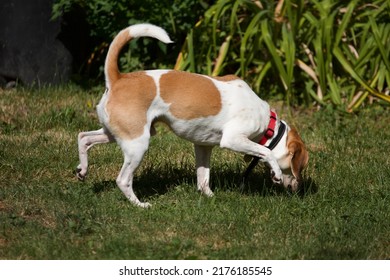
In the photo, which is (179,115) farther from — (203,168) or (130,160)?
(203,168)

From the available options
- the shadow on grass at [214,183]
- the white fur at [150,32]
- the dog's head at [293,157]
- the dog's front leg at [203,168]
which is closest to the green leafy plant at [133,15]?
the shadow on grass at [214,183]

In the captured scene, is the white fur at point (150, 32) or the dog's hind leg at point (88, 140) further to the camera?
the dog's hind leg at point (88, 140)

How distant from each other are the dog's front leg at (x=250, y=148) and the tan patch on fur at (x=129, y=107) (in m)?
0.64

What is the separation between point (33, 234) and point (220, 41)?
450cm

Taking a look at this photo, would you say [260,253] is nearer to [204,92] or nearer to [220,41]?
[204,92]

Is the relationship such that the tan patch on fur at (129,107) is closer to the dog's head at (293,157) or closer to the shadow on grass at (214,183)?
the shadow on grass at (214,183)

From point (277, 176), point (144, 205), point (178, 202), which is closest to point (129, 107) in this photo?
point (144, 205)

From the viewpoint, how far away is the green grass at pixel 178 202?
4.86m

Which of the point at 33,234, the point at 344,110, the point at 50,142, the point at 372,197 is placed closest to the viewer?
the point at 33,234

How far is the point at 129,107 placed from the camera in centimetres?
528

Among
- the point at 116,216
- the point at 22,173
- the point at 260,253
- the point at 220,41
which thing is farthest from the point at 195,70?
the point at 260,253

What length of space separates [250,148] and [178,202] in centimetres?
68

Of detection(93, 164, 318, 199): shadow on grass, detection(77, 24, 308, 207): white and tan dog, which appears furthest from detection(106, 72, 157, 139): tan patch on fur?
detection(93, 164, 318, 199): shadow on grass
